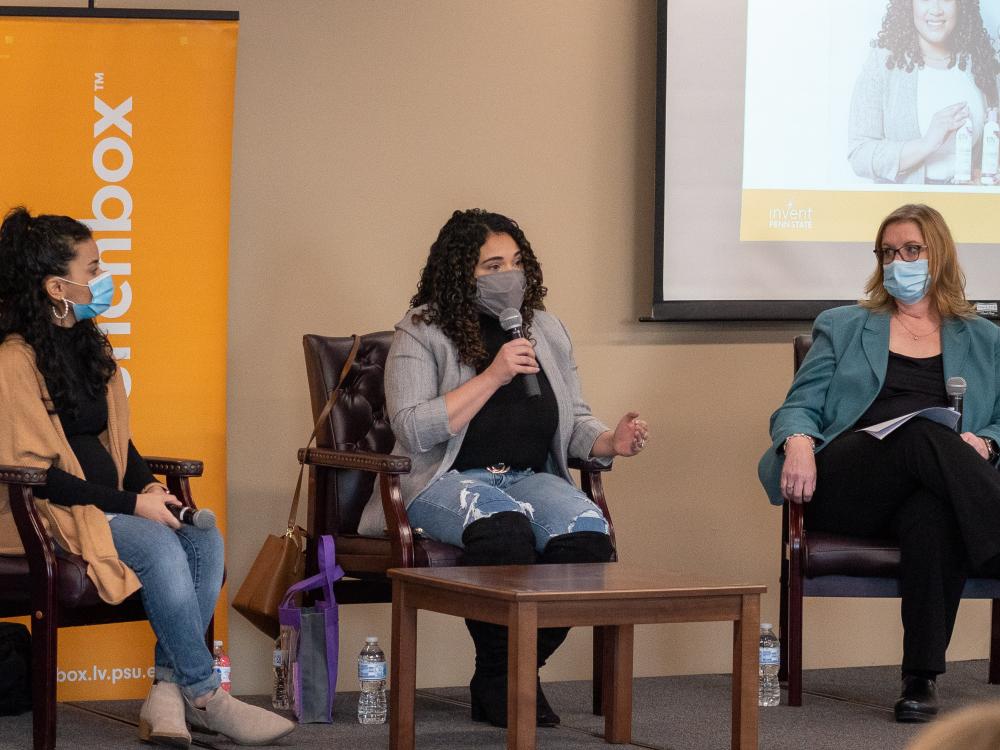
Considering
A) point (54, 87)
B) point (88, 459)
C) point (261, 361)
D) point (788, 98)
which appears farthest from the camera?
point (788, 98)

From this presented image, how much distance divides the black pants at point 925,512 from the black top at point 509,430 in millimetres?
741

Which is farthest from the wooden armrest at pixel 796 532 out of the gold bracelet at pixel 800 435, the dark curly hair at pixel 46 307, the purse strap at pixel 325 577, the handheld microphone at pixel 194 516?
the dark curly hair at pixel 46 307

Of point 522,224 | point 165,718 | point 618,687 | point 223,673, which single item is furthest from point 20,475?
point 522,224

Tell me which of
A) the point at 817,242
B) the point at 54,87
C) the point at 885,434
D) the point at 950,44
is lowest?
the point at 885,434

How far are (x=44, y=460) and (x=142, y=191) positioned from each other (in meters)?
0.93

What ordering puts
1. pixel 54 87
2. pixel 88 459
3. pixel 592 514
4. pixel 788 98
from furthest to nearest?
pixel 788 98, pixel 54 87, pixel 592 514, pixel 88 459

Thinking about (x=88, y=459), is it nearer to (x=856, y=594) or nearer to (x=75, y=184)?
(x=75, y=184)

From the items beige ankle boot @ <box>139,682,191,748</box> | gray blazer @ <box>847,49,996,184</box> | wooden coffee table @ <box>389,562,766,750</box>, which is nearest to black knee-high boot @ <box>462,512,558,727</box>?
wooden coffee table @ <box>389,562,766,750</box>

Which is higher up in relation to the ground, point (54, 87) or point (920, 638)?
point (54, 87)

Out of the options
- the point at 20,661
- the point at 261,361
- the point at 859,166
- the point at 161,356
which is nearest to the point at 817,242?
Result: the point at 859,166

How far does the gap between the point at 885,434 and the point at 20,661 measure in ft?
6.95

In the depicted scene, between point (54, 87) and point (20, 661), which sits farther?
point (54, 87)

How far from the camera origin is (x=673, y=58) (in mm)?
3824

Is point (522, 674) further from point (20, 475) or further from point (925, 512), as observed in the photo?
point (925, 512)
